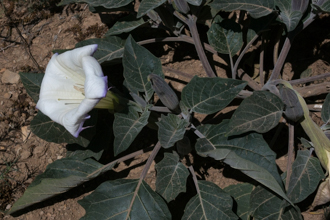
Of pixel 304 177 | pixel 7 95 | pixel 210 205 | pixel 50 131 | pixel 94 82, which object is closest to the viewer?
pixel 94 82

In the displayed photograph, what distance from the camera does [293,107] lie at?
1838 mm

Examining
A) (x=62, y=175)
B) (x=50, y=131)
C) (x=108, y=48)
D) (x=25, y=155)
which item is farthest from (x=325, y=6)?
(x=25, y=155)

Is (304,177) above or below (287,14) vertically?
below

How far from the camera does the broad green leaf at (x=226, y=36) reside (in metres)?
2.30

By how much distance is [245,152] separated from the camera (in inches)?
74.1

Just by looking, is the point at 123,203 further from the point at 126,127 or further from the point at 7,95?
the point at 7,95

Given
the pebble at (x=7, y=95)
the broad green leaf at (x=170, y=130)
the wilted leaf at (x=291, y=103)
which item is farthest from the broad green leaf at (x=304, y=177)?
the pebble at (x=7, y=95)

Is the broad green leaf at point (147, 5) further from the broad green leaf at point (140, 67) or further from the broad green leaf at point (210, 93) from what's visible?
the broad green leaf at point (210, 93)

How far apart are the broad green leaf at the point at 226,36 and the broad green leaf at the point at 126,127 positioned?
775mm

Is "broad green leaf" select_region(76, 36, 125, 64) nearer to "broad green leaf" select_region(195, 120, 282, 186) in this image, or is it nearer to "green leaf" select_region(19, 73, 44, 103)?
"green leaf" select_region(19, 73, 44, 103)

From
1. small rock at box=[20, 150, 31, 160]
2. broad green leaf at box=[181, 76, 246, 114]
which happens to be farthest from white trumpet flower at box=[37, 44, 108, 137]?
small rock at box=[20, 150, 31, 160]

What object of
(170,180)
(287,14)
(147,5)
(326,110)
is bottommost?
(170,180)

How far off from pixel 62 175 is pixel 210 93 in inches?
46.3

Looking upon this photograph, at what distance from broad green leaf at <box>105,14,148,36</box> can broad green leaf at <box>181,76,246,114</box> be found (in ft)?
2.52
